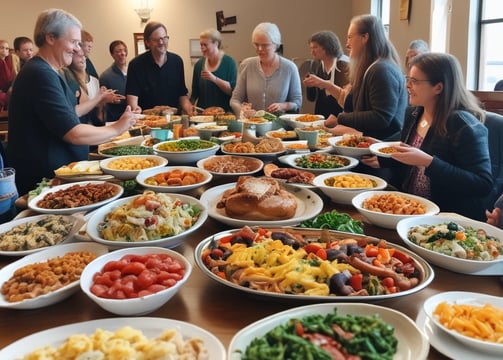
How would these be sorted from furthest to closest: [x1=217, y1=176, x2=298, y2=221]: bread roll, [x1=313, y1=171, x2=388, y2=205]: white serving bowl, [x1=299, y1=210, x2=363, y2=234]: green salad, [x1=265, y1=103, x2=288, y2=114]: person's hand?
[x1=265, y1=103, x2=288, y2=114]: person's hand < [x1=313, y1=171, x2=388, y2=205]: white serving bowl < [x1=217, y1=176, x2=298, y2=221]: bread roll < [x1=299, y1=210, x2=363, y2=234]: green salad

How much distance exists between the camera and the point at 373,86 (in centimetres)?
310

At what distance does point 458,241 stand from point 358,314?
540 millimetres

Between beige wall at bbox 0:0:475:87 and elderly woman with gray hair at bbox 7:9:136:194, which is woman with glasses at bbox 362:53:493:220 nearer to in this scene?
elderly woman with gray hair at bbox 7:9:136:194

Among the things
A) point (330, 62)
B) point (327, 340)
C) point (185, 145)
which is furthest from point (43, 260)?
point (330, 62)

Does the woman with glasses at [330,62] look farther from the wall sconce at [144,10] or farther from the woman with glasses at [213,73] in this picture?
the wall sconce at [144,10]

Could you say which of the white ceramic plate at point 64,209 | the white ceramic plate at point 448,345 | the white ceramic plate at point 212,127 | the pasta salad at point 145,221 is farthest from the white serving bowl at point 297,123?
the white ceramic plate at point 448,345

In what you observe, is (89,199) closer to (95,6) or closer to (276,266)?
(276,266)

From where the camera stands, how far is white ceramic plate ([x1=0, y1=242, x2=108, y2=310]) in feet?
3.93

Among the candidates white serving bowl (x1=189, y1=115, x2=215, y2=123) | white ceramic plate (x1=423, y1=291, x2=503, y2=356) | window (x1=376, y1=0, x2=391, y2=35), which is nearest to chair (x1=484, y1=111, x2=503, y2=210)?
white ceramic plate (x1=423, y1=291, x2=503, y2=356)

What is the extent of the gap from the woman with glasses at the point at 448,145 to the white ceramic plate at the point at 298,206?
1.63 ft

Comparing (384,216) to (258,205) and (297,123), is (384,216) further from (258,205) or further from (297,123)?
(297,123)

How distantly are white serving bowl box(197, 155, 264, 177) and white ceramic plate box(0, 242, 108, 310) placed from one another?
0.95 m

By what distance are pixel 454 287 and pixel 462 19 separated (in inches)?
169

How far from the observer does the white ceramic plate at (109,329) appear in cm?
101
